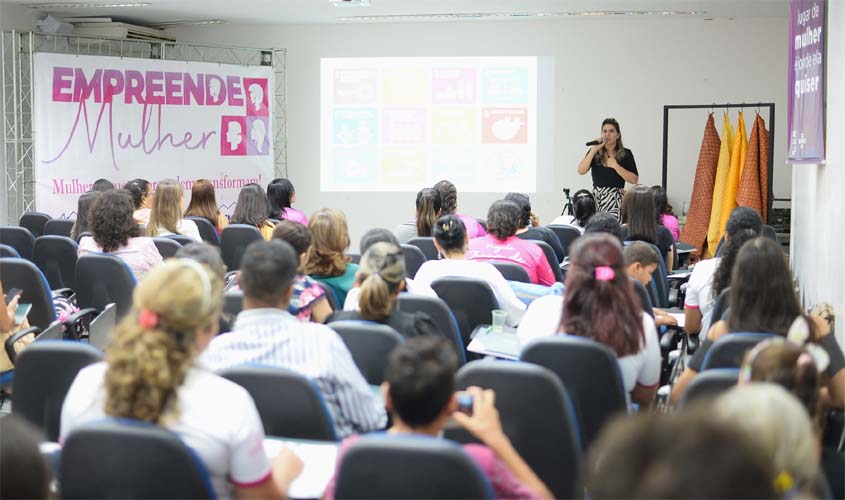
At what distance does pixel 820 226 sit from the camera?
210 inches

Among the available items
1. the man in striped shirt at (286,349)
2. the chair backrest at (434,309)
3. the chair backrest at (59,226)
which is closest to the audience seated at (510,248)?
the chair backrest at (434,309)

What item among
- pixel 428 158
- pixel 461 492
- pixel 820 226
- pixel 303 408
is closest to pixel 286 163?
pixel 428 158

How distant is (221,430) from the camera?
6.54 ft

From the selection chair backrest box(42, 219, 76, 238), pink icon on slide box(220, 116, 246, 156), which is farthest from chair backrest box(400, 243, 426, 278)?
pink icon on slide box(220, 116, 246, 156)

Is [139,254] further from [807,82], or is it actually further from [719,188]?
[719,188]

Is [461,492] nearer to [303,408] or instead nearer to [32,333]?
[303,408]

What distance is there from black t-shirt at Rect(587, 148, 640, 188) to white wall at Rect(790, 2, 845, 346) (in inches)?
116

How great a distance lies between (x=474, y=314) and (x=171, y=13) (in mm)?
6701

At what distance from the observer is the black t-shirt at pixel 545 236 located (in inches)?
251

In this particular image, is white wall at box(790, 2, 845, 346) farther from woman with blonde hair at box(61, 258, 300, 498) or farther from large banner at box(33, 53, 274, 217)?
large banner at box(33, 53, 274, 217)

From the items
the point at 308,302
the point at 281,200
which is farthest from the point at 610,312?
the point at 281,200

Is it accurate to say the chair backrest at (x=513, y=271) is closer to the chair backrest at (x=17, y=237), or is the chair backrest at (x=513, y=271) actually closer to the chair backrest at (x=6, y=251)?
the chair backrest at (x=6, y=251)

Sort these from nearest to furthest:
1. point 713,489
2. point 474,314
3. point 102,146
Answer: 1. point 713,489
2. point 474,314
3. point 102,146

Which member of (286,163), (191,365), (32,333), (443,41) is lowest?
(32,333)
